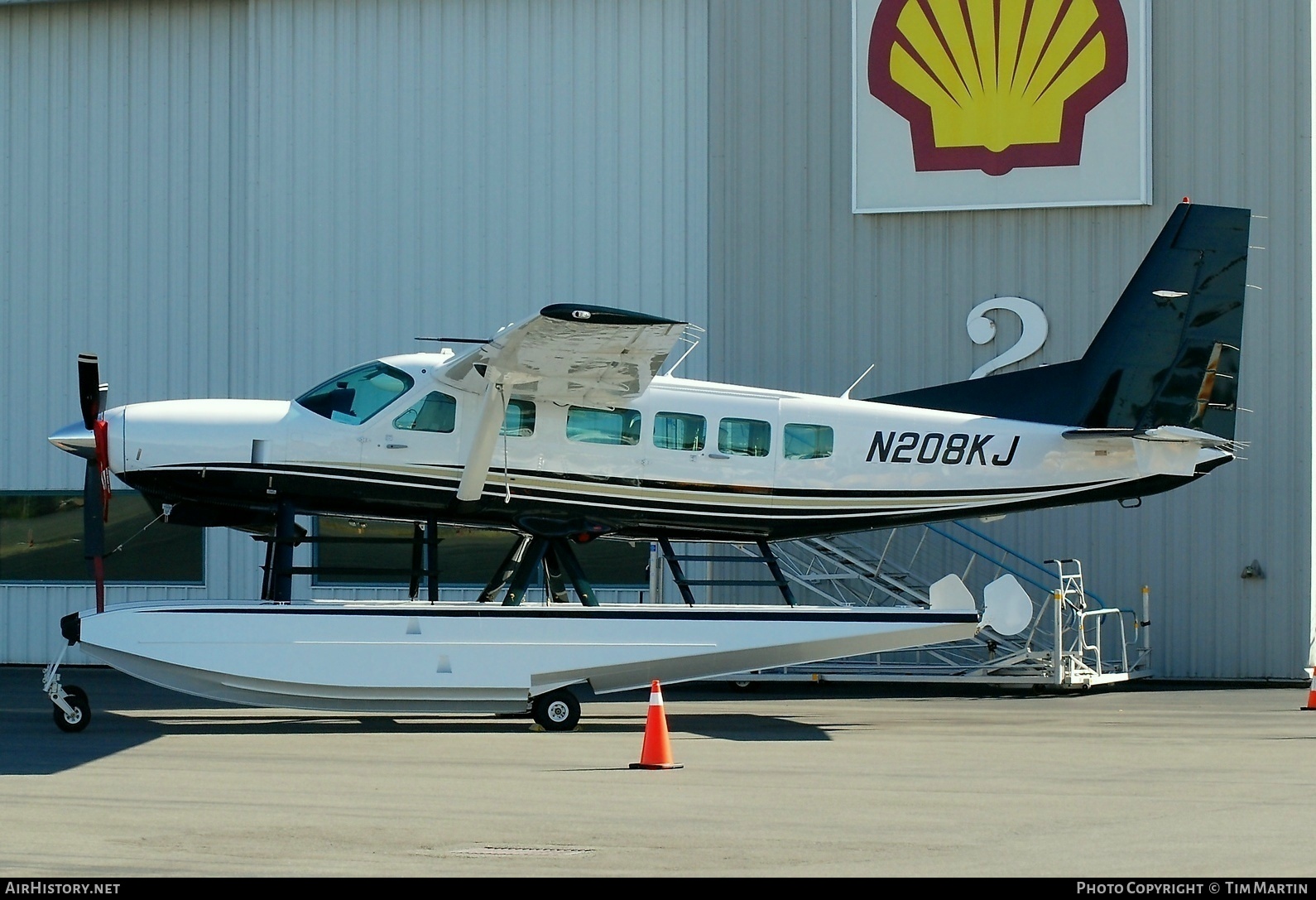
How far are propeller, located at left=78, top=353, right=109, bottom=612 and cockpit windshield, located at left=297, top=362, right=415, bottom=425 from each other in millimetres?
1762

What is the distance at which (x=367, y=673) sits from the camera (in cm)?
1251

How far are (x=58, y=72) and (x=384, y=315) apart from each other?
240 inches

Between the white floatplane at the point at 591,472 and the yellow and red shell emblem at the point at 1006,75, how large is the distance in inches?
183

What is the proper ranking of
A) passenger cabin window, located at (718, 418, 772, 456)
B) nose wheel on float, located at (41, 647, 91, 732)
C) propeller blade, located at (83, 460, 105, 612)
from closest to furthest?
nose wheel on float, located at (41, 647, 91, 732), propeller blade, located at (83, 460, 105, 612), passenger cabin window, located at (718, 418, 772, 456)

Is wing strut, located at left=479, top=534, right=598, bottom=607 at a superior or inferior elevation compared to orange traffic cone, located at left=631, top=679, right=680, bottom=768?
superior

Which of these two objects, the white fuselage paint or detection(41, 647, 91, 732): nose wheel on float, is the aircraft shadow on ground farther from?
the white fuselage paint

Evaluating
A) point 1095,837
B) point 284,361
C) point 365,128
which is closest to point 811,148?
point 365,128

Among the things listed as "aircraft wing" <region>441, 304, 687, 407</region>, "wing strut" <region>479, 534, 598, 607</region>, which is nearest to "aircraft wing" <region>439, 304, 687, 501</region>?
"aircraft wing" <region>441, 304, 687, 407</region>

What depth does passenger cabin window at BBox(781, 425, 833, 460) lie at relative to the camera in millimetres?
14000

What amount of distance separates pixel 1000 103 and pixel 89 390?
453 inches

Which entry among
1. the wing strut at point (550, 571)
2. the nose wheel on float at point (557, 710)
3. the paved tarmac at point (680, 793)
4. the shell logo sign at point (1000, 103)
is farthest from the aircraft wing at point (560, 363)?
the shell logo sign at point (1000, 103)

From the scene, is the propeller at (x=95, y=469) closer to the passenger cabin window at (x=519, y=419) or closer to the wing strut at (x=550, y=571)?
the wing strut at (x=550, y=571)

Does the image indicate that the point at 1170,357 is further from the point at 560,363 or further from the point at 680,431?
the point at 560,363

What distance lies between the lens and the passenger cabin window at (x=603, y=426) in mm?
13750
